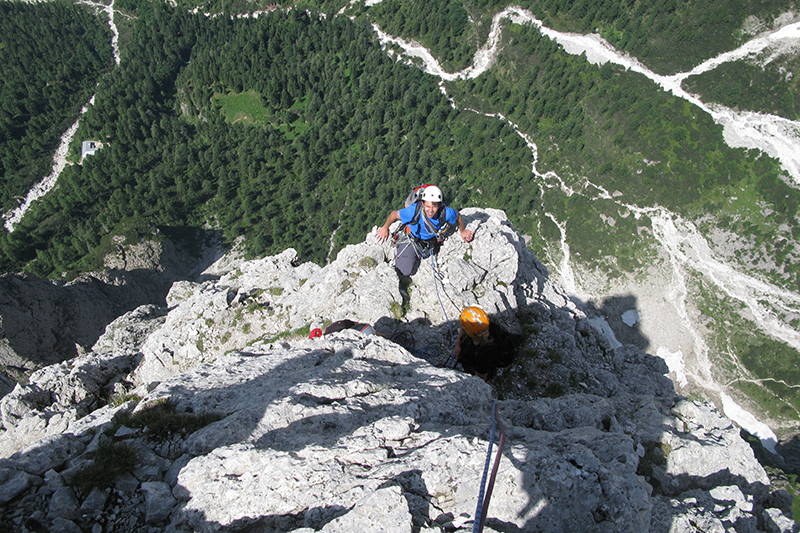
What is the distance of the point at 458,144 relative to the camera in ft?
246

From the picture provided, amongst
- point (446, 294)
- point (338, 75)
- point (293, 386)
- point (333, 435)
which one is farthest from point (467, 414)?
point (338, 75)

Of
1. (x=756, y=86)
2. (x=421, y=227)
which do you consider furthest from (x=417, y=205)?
(x=756, y=86)

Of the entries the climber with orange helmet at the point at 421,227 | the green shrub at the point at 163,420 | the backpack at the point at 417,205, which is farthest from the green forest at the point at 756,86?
the green shrub at the point at 163,420

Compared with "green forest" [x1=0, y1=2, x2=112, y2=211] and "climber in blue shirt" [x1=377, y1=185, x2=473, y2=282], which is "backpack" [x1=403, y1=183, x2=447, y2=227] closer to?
"climber in blue shirt" [x1=377, y1=185, x2=473, y2=282]

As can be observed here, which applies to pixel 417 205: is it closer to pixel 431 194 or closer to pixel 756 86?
pixel 431 194

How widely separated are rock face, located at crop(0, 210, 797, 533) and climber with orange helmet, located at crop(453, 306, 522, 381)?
1428 mm

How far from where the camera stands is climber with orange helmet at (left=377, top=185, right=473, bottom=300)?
17.6 m

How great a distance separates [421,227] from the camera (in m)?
18.7

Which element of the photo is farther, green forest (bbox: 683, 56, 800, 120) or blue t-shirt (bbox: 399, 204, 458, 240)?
green forest (bbox: 683, 56, 800, 120)

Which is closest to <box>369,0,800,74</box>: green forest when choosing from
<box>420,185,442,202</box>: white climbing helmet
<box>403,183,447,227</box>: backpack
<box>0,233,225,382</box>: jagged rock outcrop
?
<box>0,233,225,382</box>: jagged rock outcrop

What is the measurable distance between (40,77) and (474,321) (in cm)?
12393

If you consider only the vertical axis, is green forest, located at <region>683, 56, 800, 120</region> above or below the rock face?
above

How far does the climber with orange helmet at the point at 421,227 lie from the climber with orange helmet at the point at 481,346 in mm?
5412

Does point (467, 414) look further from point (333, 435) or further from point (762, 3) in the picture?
point (762, 3)
